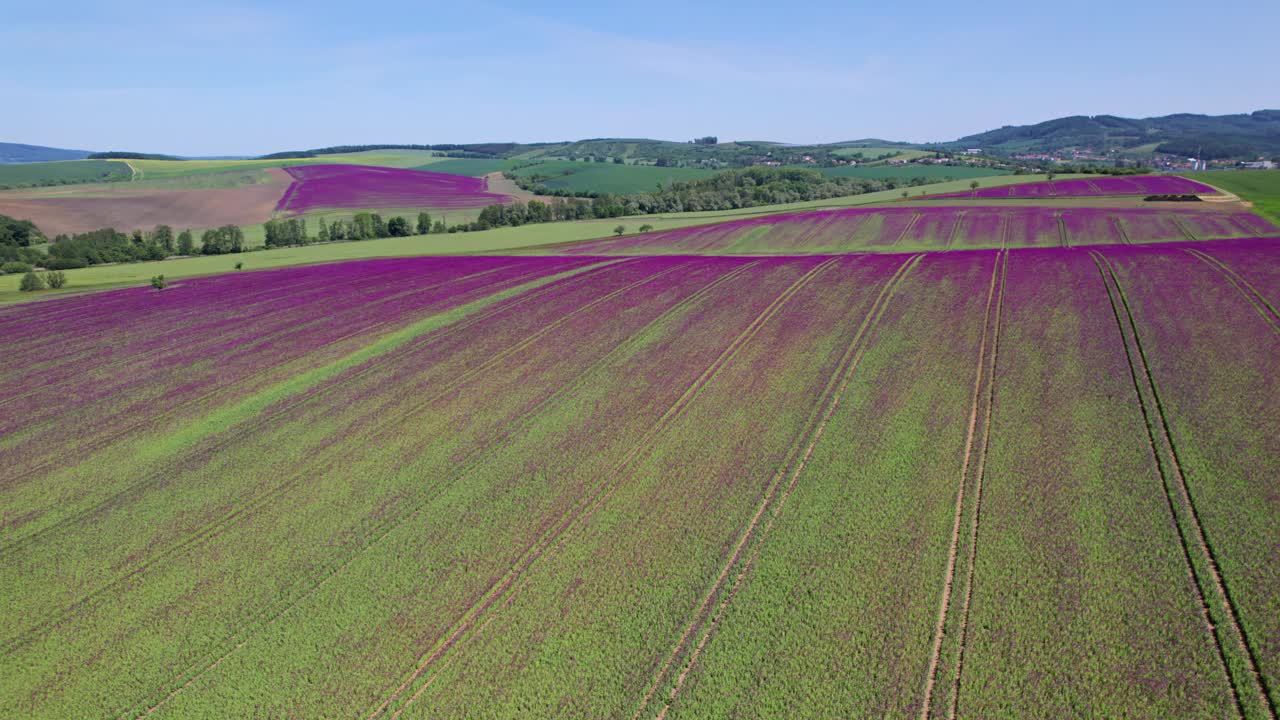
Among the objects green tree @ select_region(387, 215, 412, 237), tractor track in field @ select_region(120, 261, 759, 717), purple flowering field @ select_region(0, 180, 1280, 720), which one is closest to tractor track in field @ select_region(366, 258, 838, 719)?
purple flowering field @ select_region(0, 180, 1280, 720)

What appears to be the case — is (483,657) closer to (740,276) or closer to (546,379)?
(546,379)

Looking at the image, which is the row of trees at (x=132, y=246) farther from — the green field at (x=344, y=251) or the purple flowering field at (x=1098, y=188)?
the purple flowering field at (x=1098, y=188)

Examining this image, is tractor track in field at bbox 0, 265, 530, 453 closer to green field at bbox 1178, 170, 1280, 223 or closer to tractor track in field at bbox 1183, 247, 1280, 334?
tractor track in field at bbox 1183, 247, 1280, 334

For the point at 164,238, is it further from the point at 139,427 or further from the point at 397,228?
the point at 139,427

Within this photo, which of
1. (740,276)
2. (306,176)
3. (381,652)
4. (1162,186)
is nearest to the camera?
(381,652)

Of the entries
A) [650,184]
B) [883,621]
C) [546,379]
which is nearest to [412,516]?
[546,379]

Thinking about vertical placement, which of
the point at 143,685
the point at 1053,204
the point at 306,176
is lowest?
the point at 143,685
